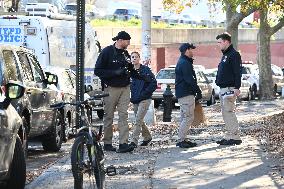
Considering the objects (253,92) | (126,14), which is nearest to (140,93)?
(253,92)

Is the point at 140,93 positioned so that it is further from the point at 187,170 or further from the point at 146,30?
the point at 146,30

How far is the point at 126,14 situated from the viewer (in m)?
61.0

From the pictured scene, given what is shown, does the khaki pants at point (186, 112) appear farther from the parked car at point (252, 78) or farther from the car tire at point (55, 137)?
the parked car at point (252, 78)

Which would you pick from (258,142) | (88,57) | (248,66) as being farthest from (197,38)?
(258,142)

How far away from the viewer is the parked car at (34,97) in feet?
41.2

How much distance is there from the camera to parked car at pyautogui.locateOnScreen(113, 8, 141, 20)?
187ft

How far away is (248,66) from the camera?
126 ft

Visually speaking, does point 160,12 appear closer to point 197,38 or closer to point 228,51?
point 197,38

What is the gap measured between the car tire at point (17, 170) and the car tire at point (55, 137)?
5.20 metres

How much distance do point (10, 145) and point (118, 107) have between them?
491 cm

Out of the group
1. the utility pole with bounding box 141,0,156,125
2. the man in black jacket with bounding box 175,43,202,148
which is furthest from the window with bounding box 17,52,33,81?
the utility pole with bounding box 141,0,156,125

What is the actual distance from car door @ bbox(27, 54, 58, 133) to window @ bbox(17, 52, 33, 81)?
151mm

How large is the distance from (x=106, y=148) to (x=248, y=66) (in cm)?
2532

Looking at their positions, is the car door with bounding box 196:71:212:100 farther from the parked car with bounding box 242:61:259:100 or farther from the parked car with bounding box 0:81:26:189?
the parked car with bounding box 0:81:26:189
